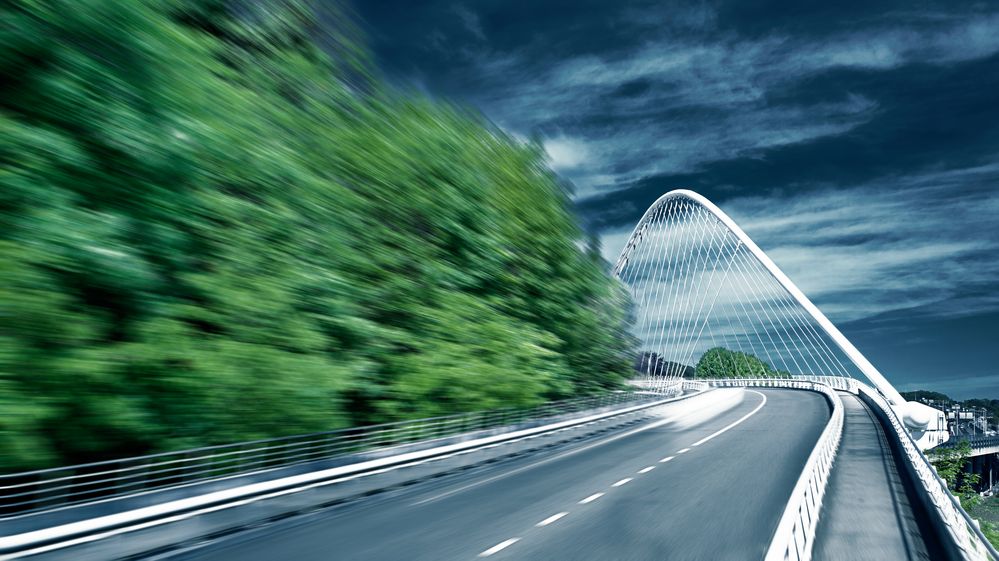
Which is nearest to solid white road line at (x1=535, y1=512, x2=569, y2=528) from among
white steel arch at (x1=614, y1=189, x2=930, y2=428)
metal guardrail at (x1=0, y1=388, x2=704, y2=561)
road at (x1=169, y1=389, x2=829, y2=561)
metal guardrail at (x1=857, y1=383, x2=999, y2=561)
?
road at (x1=169, y1=389, x2=829, y2=561)

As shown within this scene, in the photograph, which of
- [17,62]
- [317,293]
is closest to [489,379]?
[317,293]

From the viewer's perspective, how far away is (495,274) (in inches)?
1079

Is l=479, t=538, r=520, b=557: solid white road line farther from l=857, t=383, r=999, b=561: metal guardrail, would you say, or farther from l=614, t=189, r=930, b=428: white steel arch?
l=614, t=189, r=930, b=428: white steel arch

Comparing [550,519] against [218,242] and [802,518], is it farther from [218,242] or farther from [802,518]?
[218,242]

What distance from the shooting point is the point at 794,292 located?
45.5 metres

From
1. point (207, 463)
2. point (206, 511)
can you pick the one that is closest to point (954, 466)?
point (207, 463)

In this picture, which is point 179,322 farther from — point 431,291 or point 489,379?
point 489,379

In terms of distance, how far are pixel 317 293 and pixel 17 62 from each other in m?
8.09

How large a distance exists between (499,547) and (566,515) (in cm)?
223

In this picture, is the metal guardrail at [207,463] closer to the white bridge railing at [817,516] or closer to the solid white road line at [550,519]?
the solid white road line at [550,519]

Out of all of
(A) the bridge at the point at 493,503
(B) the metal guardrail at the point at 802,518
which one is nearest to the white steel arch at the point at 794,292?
(A) the bridge at the point at 493,503

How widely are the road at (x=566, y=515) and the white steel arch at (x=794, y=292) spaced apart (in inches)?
246

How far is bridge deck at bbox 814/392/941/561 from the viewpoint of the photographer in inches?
330

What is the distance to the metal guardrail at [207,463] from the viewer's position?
8.88 meters
